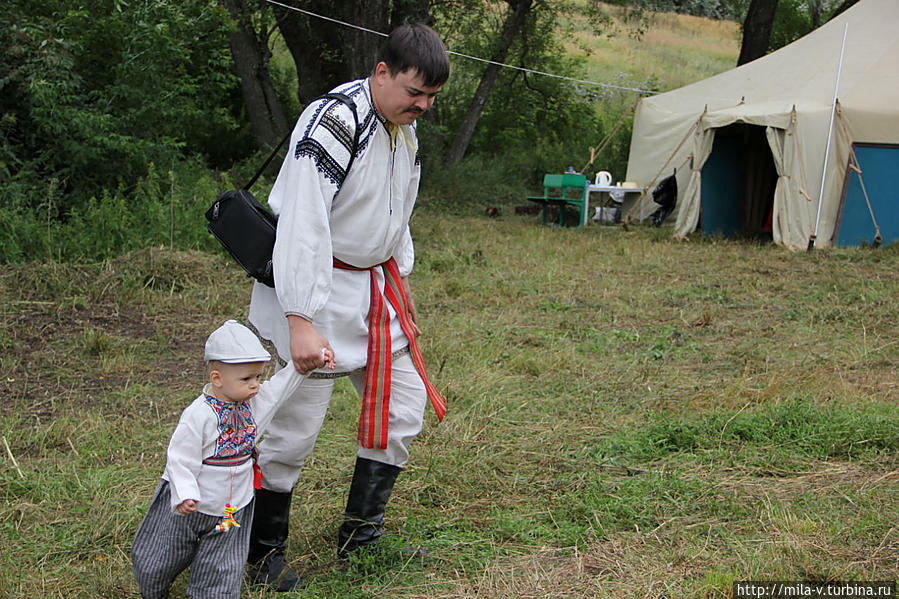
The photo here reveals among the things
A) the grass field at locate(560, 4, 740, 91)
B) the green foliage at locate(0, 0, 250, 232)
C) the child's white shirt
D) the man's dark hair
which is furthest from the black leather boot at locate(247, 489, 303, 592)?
the grass field at locate(560, 4, 740, 91)

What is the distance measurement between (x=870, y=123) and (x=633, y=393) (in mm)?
7437

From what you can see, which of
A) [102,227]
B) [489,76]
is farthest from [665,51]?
[102,227]

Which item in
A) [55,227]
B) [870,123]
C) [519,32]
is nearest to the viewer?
[55,227]

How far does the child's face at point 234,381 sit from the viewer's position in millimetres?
2221

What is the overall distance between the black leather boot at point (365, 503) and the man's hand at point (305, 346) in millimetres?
520

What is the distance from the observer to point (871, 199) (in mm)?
10203

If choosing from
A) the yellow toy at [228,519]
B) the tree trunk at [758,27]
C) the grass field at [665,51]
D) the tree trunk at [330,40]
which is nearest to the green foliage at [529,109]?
the tree trunk at [330,40]

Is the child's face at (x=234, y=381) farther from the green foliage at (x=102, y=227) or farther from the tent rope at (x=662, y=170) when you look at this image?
the tent rope at (x=662, y=170)

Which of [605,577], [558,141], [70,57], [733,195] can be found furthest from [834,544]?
[558,141]

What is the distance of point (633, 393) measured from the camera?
456 cm

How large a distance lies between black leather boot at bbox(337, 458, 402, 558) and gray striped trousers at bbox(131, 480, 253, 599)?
1.54 ft

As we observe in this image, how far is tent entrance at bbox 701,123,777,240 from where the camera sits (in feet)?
39.1

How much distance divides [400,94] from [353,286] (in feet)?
1.92

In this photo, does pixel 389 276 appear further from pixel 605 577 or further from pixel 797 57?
pixel 797 57
